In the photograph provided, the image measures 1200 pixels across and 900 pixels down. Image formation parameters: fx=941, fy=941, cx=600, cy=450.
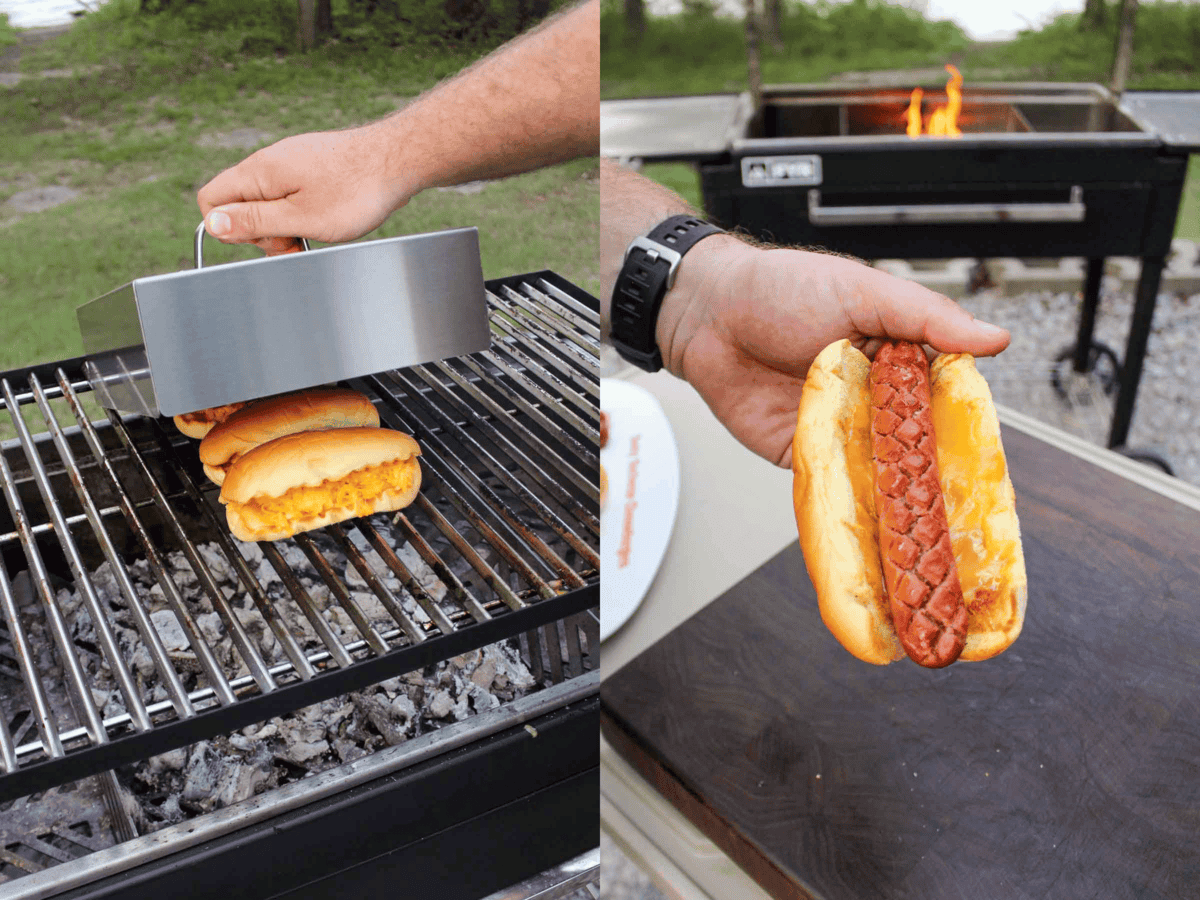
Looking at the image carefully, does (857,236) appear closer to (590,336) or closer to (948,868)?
(590,336)

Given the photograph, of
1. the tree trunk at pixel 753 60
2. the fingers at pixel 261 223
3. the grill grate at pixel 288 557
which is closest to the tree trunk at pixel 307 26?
the fingers at pixel 261 223

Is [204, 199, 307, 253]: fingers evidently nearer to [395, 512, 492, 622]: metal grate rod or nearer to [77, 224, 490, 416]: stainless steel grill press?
[77, 224, 490, 416]: stainless steel grill press

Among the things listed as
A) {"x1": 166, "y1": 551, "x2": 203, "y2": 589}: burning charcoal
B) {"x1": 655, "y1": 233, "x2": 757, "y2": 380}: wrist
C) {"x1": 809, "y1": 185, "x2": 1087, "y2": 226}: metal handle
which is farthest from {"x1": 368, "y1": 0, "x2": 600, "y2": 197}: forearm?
{"x1": 809, "y1": 185, "x2": 1087, "y2": 226}: metal handle

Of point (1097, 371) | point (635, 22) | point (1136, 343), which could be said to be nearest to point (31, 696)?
point (1136, 343)

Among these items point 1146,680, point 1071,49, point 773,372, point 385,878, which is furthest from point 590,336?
point 1071,49

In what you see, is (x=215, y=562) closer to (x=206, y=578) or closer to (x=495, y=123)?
(x=206, y=578)
